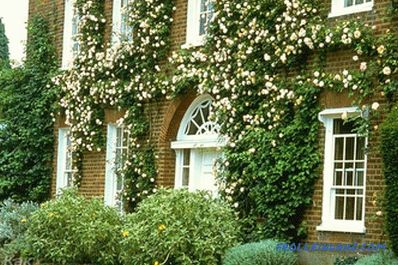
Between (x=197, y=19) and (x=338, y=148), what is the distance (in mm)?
5643

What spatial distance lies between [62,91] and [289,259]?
36.6 ft

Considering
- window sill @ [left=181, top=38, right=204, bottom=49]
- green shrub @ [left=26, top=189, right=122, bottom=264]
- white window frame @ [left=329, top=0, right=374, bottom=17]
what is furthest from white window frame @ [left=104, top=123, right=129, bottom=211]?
white window frame @ [left=329, top=0, right=374, bottom=17]

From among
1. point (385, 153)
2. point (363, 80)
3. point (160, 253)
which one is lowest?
point (160, 253)

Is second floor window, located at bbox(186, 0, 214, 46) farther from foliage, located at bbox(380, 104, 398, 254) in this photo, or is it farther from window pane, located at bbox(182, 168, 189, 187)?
foliage, located at bbox(380, 104, 398, 254)

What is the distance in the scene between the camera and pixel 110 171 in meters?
23.7

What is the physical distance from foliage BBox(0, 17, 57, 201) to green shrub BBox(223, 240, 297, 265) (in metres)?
11.0

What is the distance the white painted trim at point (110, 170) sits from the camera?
2362 cm

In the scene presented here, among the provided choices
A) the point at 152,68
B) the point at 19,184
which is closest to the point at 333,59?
the point at 152,68

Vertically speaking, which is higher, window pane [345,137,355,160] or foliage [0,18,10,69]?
foliage [0,18,10,69]

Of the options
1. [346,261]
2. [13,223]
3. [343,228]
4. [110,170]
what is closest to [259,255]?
[346,261]

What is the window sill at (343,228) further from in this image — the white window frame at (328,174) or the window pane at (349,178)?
the window pane at (349,178)

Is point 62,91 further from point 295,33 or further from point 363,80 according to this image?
point 363,80

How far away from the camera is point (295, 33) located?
1759 cm

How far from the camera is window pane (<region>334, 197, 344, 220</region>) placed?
55.3 feet
